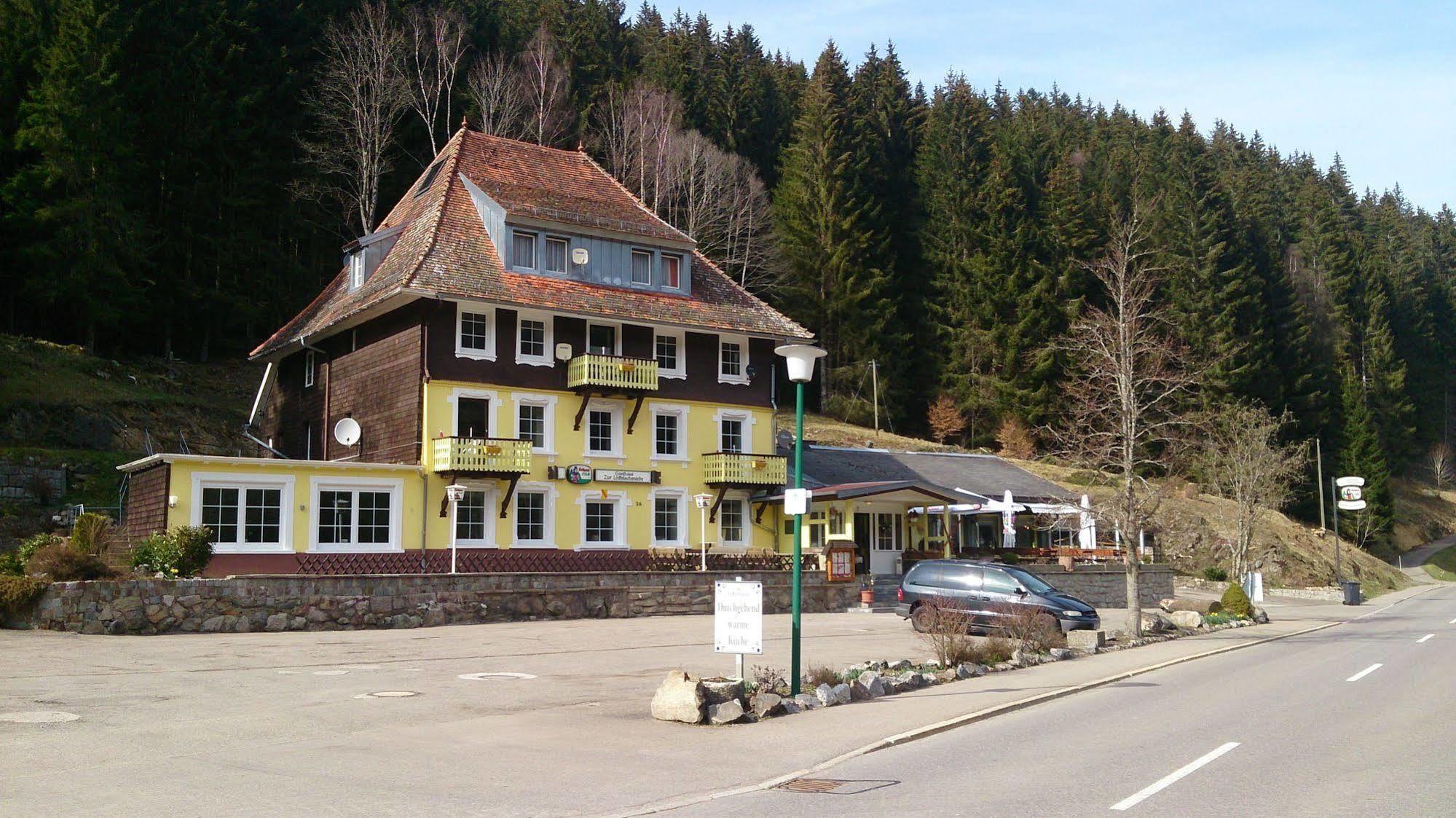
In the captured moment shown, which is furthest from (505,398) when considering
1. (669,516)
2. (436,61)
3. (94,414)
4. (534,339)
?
(436,61)

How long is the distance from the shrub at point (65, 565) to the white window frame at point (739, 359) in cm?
2034

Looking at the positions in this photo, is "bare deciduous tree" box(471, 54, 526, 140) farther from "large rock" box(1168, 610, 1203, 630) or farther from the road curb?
the road curb

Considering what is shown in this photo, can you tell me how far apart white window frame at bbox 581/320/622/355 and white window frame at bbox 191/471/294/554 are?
32.2 ft

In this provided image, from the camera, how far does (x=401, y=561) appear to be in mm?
31859

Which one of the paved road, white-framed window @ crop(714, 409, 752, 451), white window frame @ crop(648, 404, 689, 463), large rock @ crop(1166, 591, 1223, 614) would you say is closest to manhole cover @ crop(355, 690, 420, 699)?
the paved road

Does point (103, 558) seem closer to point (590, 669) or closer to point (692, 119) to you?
point (590, 669)

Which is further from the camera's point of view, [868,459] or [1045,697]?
[868,459]

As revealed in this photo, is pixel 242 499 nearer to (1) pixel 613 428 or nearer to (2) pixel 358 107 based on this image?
(1) pixel 613 428

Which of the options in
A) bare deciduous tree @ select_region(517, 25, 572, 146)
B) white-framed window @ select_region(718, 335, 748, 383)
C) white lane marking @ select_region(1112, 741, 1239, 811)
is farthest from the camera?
bare deciduous tree @ select_region(517, 25, 572, 146)

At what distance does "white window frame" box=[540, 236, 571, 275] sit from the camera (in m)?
36.0

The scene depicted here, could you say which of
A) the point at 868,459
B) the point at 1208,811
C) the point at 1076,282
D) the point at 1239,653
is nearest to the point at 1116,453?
the point at 1239,653

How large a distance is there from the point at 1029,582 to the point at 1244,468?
86.2 feet

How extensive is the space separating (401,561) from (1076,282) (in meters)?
52.0

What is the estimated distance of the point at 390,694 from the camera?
15.1m
